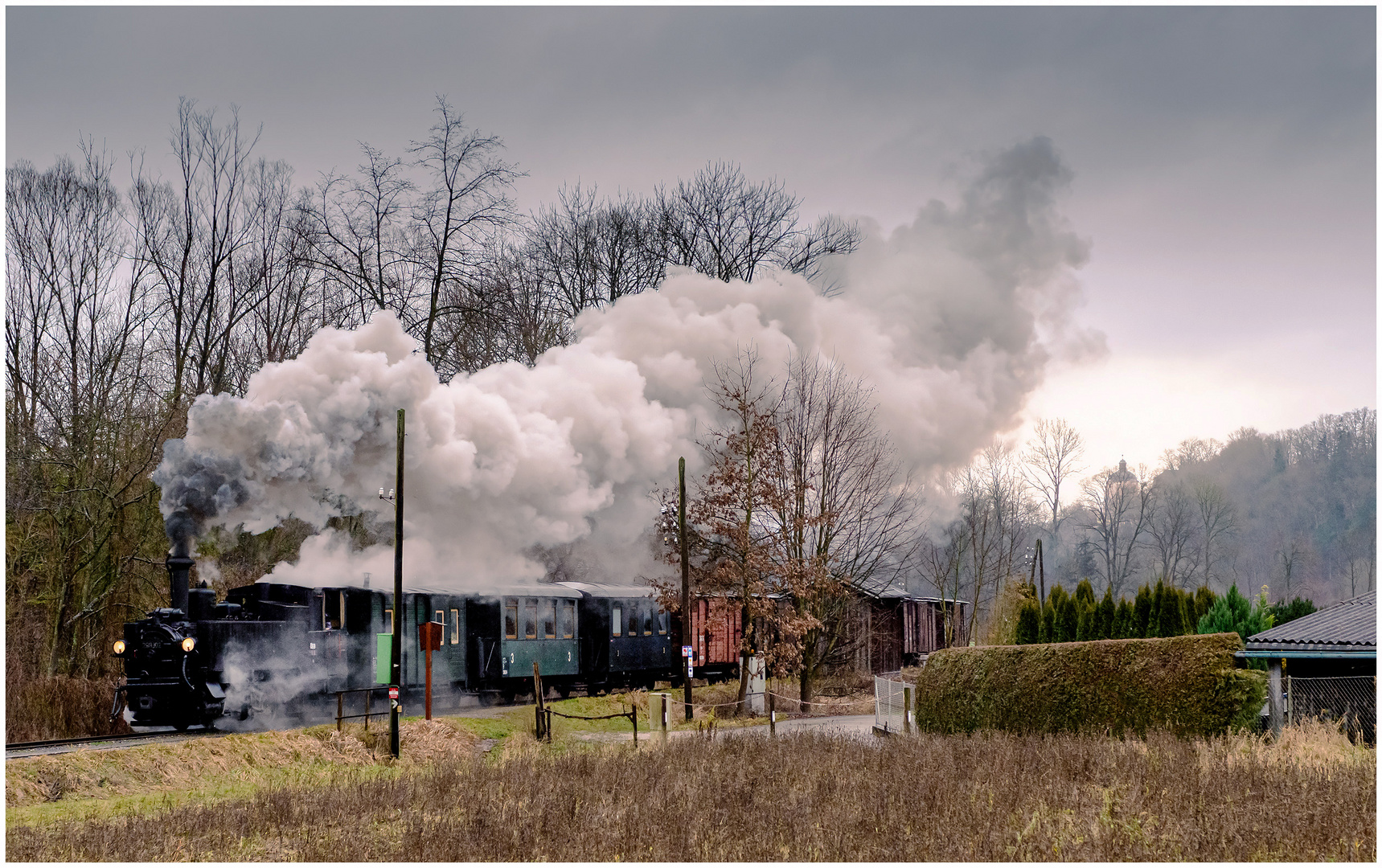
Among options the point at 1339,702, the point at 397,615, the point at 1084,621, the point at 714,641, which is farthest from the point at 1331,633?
the point at 714,641

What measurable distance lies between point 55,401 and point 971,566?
47556 mm

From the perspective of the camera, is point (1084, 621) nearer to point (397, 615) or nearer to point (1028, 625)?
point (1028, 625)

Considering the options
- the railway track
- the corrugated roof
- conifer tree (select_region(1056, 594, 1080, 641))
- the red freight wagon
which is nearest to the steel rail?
the railway track

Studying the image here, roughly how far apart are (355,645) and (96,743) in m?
4.82

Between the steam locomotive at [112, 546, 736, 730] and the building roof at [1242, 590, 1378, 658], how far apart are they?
42.8 ft

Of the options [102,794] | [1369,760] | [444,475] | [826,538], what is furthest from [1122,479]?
[102,794]

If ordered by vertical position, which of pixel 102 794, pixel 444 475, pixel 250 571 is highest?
pixel 444 475

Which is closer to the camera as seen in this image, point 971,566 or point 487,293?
point 487,293

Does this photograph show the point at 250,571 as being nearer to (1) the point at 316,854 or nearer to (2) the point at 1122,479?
(1) the point at 316,854

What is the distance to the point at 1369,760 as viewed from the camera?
37.6ft

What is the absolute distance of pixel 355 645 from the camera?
20312 mm

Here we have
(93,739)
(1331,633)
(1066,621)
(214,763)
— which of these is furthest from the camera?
(1066,621)

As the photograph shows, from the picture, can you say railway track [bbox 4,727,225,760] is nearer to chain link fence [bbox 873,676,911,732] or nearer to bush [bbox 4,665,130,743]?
bush [bbox 4,665,130,743]

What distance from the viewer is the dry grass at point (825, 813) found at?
8.55 metres
